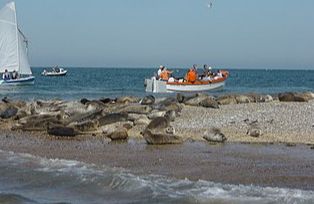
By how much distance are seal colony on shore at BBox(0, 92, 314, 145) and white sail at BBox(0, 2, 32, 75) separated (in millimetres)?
25171

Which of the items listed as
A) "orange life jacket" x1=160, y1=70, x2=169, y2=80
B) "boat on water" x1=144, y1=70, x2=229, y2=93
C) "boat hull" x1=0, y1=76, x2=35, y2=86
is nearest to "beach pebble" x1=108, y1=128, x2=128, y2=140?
"boat on water" x1=144, y1=70, x2=229, y2=93

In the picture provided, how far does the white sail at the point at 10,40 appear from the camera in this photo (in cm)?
5034

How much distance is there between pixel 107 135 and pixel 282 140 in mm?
4803

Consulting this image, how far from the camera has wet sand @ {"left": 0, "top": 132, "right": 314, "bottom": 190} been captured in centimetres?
1192

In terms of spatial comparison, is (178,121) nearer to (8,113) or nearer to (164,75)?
(8,113)

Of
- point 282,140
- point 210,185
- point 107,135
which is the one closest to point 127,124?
point 107,135

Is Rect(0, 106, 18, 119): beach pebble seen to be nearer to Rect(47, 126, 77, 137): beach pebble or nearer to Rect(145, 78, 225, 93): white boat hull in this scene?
Rect(47, 126, 77, 137): beach pebble

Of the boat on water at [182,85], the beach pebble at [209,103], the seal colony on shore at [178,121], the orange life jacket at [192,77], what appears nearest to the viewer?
the seal colony on shore at [178,121]

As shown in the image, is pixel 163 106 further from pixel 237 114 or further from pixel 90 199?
pixel 90 199

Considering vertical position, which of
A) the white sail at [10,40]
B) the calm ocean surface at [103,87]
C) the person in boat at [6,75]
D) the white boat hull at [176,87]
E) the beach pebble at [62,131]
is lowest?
the calm ocean surface at [103,87]

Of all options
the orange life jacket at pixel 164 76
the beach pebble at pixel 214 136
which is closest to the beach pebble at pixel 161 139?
the beach pebble at pixel 214 136

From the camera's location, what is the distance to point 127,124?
19.3 meters

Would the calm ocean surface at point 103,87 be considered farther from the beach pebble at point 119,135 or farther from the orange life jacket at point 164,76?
the beach pebble at point 119,135

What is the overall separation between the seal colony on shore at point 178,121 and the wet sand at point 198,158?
0.67m
